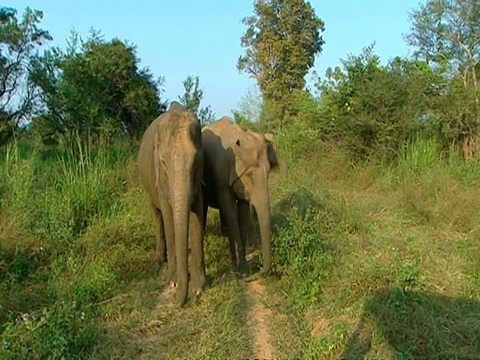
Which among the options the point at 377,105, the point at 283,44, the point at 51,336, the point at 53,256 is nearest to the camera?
the point at 51,336

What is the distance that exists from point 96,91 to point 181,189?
9.58 m

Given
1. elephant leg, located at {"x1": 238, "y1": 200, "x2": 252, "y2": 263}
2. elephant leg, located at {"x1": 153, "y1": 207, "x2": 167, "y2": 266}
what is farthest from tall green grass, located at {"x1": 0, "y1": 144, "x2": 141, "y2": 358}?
elephant leg, located at {"x1": 238, "y1": 200, "x2": 252, "y2": 263}

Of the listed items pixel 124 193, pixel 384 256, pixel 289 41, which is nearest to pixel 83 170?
pixel 124 193

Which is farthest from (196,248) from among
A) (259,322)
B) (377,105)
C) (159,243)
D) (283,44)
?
(283,44)

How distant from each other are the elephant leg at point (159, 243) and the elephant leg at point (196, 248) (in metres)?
1.16

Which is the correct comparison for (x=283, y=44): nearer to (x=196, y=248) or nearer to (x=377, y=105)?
(x=377, y=105)

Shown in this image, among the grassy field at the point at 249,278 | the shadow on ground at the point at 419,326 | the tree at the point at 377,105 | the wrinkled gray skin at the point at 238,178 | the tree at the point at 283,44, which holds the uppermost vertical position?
the tree at the point at 283,44

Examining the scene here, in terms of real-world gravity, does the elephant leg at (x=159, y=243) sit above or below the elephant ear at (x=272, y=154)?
below

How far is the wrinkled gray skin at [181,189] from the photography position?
5.07 m

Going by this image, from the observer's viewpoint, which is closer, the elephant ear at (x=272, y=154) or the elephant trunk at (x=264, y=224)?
the elephant trunk at (x=264, y=224)

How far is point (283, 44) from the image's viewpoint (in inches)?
1012

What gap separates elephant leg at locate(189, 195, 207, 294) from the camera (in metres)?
5.72

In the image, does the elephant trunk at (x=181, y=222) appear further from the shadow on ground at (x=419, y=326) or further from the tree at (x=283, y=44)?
the tree at (x=283, y=44)

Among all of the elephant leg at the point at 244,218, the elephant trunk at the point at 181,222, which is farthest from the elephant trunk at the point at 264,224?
the elephant trunk at the point at 181,222
